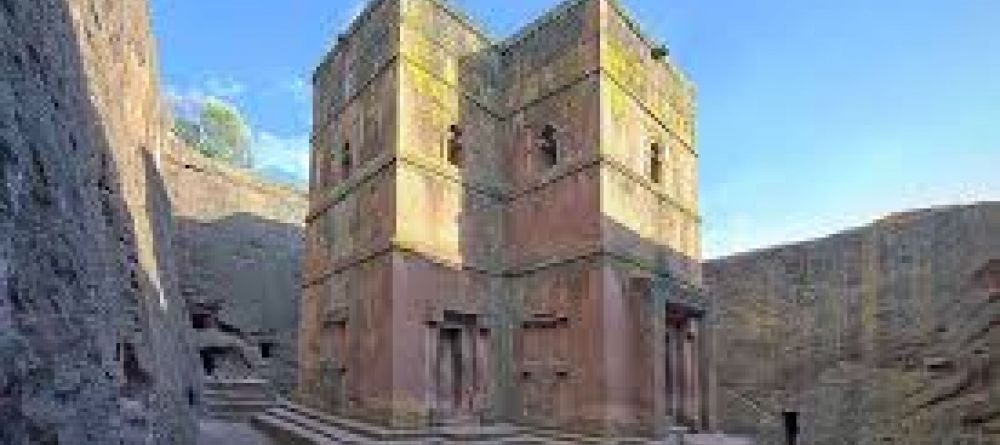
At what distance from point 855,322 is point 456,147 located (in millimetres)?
13482

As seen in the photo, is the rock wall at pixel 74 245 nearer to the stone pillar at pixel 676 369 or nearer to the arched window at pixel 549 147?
the arched window at pixel 549 147

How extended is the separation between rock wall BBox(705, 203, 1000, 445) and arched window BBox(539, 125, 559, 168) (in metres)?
9.60

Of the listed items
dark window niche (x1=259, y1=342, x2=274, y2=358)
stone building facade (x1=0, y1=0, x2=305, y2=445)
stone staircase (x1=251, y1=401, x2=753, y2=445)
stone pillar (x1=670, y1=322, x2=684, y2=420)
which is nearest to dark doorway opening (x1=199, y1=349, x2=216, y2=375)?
dark window niche (x1=259, y1=342, x2=274, y2=358)

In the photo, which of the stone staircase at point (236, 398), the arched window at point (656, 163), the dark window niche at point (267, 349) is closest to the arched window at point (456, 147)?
the arched window at point (656, 163)

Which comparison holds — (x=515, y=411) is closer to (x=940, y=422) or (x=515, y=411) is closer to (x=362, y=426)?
(x=362, y=426)

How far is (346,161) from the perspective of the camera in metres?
14.0

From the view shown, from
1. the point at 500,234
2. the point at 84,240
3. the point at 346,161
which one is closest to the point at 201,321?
the point at 346,161

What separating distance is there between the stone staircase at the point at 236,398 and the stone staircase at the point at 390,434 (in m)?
0.70

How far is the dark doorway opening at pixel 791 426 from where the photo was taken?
69.2ft

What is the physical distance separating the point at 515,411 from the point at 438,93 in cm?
531

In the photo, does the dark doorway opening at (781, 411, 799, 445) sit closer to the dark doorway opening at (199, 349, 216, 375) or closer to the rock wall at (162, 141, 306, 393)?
the rock wall at (162, 141, 306, 393)

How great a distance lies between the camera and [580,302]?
40.0 feet

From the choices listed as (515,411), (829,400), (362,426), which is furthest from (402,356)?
(829,400)

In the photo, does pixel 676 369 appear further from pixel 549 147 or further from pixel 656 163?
pixel 549 147
